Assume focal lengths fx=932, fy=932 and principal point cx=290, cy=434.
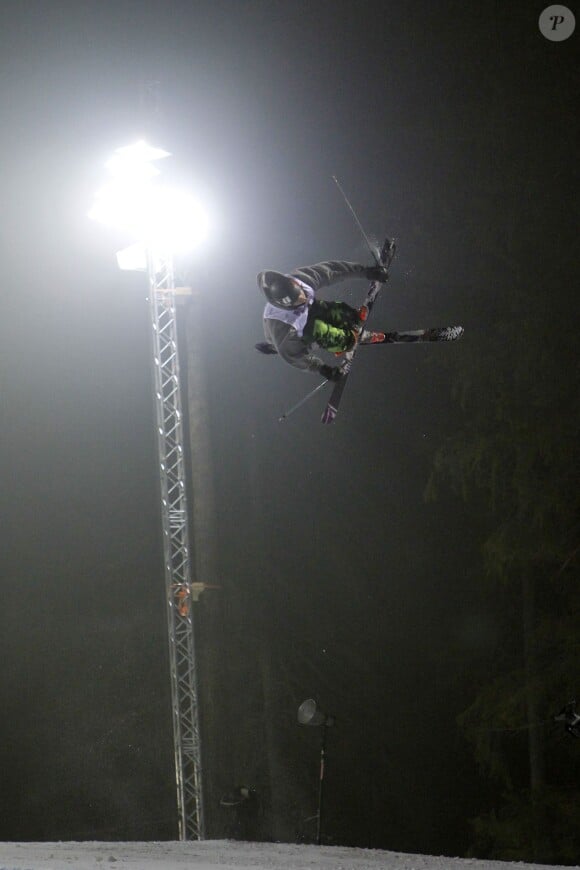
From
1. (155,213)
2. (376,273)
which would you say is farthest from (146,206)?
(376,273)

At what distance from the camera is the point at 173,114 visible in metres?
6.33

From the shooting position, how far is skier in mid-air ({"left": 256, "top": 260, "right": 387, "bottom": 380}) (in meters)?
4.18

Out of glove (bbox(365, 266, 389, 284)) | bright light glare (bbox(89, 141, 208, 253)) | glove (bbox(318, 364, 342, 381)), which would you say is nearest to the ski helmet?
glove (bbox(318, 364, 342, 381))

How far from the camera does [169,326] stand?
19.2ft

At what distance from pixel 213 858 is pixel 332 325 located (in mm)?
2592

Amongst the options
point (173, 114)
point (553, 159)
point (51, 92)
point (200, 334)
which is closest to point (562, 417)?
point (553, 159)

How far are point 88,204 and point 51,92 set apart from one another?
0.75 m

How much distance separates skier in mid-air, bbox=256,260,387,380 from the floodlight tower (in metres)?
1.28

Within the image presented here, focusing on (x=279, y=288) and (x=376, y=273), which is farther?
(x=376, y=273)

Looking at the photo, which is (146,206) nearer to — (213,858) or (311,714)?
(311,714)

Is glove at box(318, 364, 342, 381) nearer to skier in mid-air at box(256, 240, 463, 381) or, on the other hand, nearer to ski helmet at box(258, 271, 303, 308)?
skier in mid-air at box(256, 240, 463, 381)

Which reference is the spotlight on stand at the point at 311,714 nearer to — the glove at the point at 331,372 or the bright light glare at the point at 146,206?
the glove at the point at 331,372

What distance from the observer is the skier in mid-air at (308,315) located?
4176mm

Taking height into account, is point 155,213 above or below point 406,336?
above
